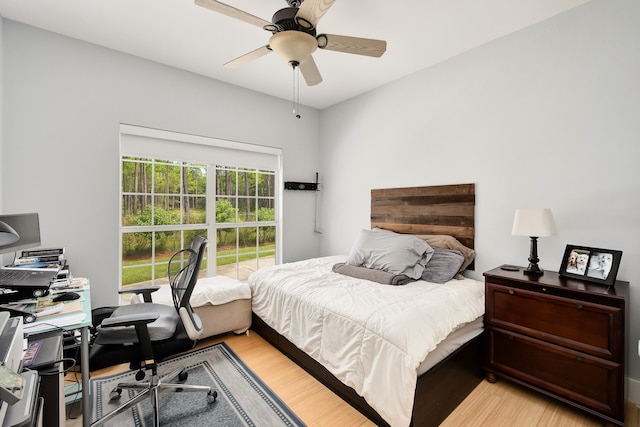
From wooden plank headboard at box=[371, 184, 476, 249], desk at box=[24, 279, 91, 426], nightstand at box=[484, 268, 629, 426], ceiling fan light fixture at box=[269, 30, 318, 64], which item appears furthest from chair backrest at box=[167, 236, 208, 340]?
wooden plank headboard at box=[371, 184, 476, 249]

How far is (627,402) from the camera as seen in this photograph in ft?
6.23

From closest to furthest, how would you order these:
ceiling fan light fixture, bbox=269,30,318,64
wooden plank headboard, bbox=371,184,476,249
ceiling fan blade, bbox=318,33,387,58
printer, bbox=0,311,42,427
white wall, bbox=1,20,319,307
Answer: printer, bbox=0,311,42,427 < ceiling fan light fixture, bbox=269,30,318,64 < ceiling fan blade, bbox=318,33,387,58 < white wall, bbox=1,20,319,307 < wooden plank headboard, bbox=371,184,476,249

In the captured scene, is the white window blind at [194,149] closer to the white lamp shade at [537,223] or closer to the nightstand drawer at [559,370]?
the white lamp shade at [537,223]

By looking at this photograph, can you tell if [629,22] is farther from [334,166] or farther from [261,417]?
[261,417]

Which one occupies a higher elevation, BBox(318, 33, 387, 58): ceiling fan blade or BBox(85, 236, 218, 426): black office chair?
BBox(318, 33, 387, 58): ceiling fan blade

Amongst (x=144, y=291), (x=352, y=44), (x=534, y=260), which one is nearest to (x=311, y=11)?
(x=352, y=44)

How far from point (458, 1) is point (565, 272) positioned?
206 cm

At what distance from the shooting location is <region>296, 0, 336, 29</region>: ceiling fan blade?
1485mm

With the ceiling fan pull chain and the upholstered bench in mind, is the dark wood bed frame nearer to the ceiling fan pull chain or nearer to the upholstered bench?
the upholstered bench

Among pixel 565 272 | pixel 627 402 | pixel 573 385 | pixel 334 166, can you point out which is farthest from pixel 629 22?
pixel 334 166

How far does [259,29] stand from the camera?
7.71 feet

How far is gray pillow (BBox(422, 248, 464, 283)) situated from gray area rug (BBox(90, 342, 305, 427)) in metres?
1.53

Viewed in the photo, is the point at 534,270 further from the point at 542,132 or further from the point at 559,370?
the point at 542,132

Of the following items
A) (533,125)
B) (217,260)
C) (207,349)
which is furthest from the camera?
(217,260)
